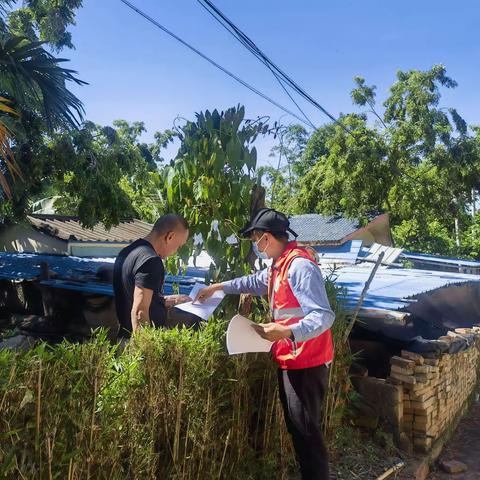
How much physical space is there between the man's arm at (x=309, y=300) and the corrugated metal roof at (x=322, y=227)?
1689 cm

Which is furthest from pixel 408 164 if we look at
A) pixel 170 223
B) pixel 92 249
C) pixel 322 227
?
pixel 170 223

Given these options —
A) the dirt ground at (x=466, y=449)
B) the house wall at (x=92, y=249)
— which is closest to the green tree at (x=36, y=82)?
the dirt ground at (x=466, y=449)

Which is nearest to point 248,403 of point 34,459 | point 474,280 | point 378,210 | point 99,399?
point 99,399

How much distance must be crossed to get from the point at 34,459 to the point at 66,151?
7.79 metres

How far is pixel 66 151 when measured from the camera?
872cm

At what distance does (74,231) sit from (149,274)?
16.0 metres

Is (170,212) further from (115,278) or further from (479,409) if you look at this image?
(479,409)

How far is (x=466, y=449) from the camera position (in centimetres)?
514

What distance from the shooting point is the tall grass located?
1617mm

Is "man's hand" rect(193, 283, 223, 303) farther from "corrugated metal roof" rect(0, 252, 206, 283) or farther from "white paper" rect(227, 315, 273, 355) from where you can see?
"corrugated metal roof" rect(0, 252, 206, 283)

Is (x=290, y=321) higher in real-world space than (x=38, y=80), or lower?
lower

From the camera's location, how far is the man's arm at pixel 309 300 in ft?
7.43

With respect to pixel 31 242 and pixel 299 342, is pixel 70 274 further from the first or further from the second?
pixel 31 242

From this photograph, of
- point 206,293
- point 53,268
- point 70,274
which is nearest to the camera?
point 206,293
